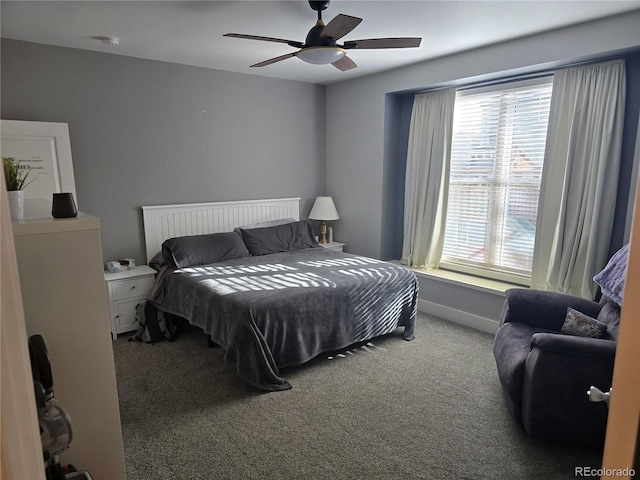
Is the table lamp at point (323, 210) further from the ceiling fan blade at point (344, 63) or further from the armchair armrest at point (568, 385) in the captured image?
the armchair armrest at point (568, 385)

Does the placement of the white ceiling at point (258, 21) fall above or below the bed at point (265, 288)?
above

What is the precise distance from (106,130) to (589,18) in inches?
161

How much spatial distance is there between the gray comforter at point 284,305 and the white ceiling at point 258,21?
1.97m

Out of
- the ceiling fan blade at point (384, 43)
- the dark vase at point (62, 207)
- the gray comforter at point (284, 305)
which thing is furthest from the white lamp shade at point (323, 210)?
the dark vase at point (62, 207)

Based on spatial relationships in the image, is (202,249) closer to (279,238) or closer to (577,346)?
(279,238)

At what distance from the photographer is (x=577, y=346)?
214cm

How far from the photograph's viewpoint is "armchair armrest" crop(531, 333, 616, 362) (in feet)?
6.88

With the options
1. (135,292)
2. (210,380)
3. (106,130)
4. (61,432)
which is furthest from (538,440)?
(106,130)

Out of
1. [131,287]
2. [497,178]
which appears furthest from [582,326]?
[131,287]

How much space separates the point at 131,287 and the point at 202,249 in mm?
719

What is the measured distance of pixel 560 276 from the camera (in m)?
3.45

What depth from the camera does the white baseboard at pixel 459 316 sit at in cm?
388

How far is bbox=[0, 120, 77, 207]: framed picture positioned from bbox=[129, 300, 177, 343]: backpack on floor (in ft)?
4.08

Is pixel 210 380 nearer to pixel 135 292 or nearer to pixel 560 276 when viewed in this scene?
pixel 135 292
